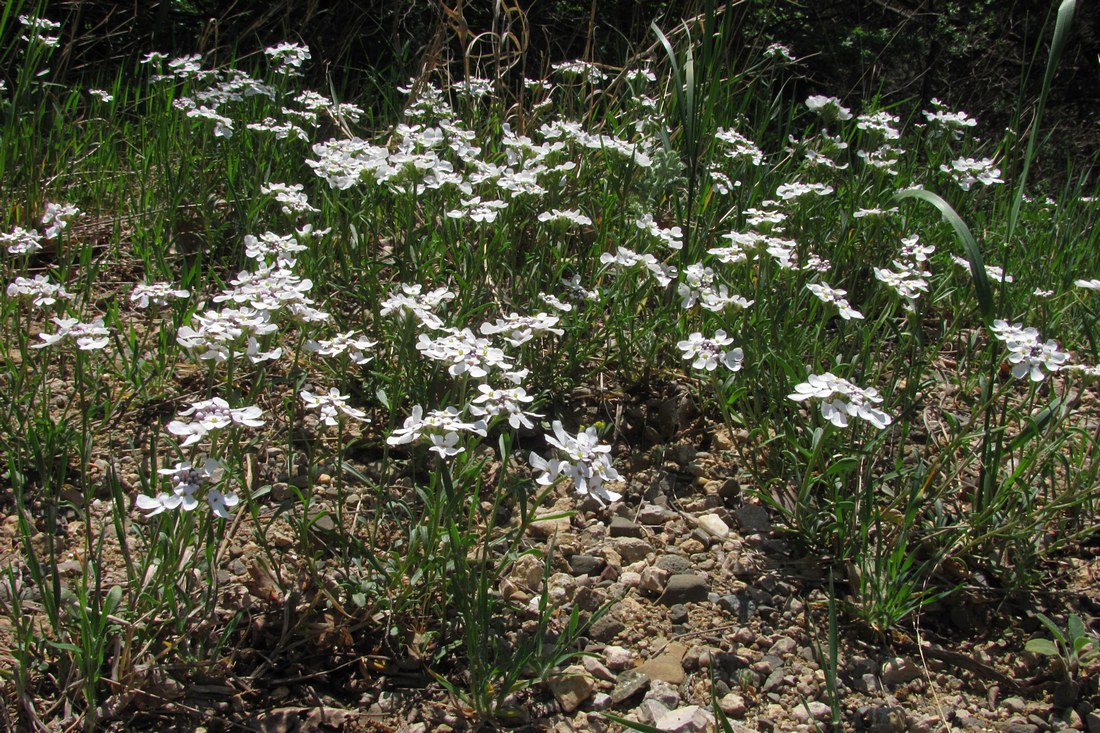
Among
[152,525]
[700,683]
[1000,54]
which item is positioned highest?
[1000,54]

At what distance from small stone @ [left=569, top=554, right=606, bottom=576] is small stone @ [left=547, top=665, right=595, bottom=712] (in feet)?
1.15

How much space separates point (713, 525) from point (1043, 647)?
0.80 metres

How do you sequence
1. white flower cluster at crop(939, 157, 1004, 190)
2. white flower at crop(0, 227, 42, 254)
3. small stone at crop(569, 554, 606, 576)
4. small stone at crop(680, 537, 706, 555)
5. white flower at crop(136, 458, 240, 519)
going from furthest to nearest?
1. white flower cluster at crop(939, 157, 1004, 190)
2. white flower at crop(0, 227, 42, 254)
3. small stone at crop(680, 537, 706, 555)
4. small stone at crop(569, 554, 606, 576)
5. white flower at crop(136, 458, 240, 519)

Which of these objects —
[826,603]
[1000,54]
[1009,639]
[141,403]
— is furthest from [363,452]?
[1000,54]

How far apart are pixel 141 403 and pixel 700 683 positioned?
1686 mm

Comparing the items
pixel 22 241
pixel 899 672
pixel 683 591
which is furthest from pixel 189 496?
pixel 899 672

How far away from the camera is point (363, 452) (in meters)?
2.55

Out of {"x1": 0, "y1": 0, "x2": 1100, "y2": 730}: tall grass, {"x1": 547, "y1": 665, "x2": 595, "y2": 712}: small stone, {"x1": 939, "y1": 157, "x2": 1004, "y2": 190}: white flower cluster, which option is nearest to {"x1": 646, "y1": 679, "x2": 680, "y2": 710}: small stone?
{"x1": 547, "y1": 665, "x2": 595, "y2": 712}: small stone

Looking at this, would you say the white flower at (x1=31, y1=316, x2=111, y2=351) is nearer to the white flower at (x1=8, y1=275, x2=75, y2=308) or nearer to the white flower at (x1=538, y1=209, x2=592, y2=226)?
the white flower at (x1=8, y1=275, x2=75, y2=308)

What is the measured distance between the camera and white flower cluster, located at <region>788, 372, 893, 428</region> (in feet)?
6.72

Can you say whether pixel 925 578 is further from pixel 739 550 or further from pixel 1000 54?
pixel 1000 54

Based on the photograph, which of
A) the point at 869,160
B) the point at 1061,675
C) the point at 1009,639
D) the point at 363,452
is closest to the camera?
the point at 1061,675

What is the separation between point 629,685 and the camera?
1.96 metres

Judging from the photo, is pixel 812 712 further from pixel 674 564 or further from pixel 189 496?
pixel 189 496
